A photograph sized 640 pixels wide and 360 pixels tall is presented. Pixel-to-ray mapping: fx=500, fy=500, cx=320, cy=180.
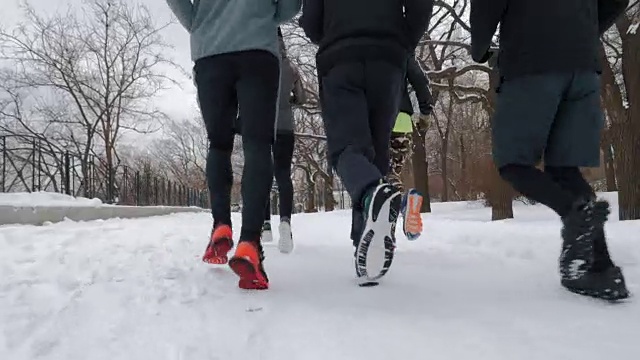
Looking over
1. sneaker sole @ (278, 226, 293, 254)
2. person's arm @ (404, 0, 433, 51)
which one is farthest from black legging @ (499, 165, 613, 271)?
sneaker sole @ (278, 226, 293, 254)

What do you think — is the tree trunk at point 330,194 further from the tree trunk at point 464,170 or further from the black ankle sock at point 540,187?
the black ankle sock at point 540,187

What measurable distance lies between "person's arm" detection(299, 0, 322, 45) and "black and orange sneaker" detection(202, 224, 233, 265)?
110cm

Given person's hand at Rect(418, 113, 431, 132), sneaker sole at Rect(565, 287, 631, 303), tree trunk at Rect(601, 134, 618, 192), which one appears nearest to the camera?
sneaker sole at Rect(565, 287, 631, 303)

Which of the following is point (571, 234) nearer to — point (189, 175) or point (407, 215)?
point (407, 215)

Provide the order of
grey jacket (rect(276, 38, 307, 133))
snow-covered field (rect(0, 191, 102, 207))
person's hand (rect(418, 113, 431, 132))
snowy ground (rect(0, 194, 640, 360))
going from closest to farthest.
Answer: snowy ground (rect(0, 194, 640, 360)) → person's hand (rect(418, 113, 431, 132)) → grey jacket (rect(276, 38, 307, 133)) → snow-covered field (rect(0, 191, 102, 207))

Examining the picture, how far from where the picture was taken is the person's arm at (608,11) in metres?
2.18

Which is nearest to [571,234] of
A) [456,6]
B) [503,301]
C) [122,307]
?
[503,301]

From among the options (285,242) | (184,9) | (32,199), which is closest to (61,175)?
(32,199)

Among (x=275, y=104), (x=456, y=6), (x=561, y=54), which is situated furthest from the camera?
(x=456, y=6)

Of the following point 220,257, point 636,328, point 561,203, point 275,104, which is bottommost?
point 636,328

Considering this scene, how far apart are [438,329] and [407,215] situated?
1.78 m

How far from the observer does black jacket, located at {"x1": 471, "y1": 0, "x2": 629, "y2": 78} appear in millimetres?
2043

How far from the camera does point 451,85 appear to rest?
13711mm

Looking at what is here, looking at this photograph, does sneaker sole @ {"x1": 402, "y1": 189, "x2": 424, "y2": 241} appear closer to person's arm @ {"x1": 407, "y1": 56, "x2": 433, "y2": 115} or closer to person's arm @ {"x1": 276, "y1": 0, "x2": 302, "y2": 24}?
person's arm @ {"x1": 407, "y1": 56, "x2": 433, "y2": 115}
